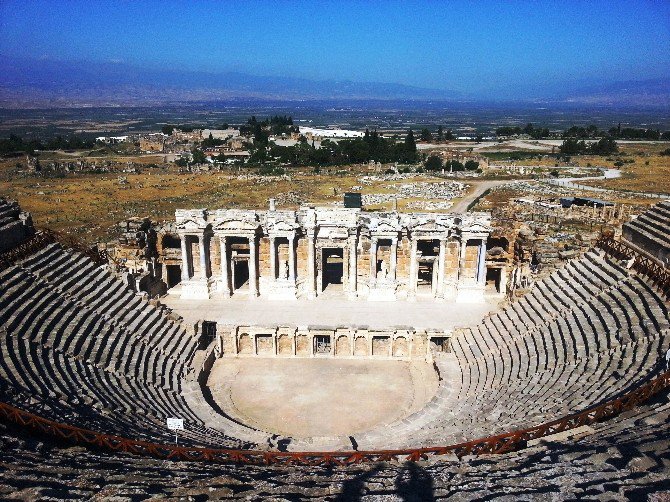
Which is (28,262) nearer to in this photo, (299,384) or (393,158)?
(299,384)

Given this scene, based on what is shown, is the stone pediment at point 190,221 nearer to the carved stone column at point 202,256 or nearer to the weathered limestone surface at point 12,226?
the carved stone column at point 202,256

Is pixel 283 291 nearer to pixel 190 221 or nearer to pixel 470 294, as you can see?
pixel 190 221

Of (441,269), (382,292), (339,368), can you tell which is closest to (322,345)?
(339,368)

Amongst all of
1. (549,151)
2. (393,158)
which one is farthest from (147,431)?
(549,151)

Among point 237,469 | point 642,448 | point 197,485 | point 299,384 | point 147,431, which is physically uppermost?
point 642,448

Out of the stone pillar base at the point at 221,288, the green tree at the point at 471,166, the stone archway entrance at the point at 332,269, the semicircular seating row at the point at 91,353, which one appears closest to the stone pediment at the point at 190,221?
the stone pillar base at the point at 221,288

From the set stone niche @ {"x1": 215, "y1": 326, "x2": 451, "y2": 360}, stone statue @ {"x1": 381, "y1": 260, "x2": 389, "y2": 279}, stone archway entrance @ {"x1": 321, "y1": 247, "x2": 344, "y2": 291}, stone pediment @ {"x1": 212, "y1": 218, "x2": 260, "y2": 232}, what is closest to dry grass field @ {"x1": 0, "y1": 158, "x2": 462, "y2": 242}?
stone pediment @ {"x1": 212, "y1": 218, "x2": 260, "y2": 232}
